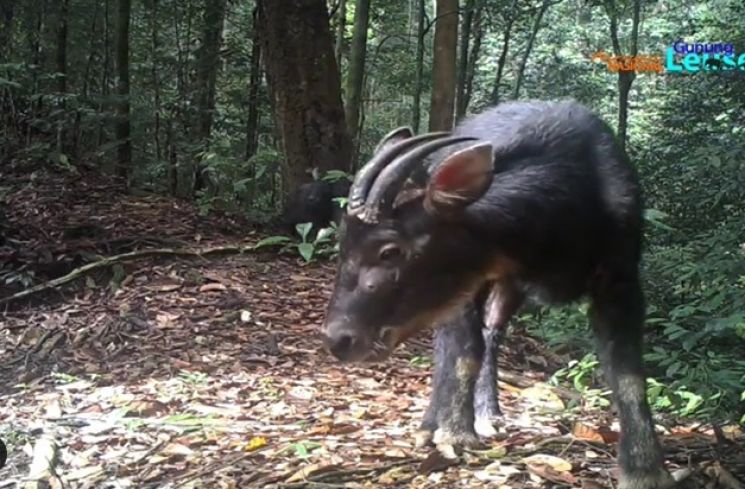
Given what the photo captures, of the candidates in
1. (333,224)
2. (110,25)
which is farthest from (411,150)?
(110,25)

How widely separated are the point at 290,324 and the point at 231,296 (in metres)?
0.58

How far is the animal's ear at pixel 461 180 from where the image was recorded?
10.1 feet

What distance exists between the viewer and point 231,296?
6.19m

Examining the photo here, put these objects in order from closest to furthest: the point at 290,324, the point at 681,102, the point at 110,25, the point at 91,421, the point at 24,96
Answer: the point at 91,421, the point at 290,324, the point at 24,96, the point at 681,102, the point at 110,25

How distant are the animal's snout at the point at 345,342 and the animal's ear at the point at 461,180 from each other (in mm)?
527

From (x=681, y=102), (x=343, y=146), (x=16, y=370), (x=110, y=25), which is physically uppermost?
(x=110, y=25)

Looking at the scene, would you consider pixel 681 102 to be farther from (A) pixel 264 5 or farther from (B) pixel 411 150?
(B) pixel 411 150

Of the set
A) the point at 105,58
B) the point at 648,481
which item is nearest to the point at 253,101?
the point at 105,58

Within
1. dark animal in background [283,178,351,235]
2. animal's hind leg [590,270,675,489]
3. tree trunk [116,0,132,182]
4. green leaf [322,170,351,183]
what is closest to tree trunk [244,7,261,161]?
tree trunk [116,0,132,182]

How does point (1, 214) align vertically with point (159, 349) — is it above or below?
above

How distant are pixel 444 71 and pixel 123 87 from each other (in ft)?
14.4

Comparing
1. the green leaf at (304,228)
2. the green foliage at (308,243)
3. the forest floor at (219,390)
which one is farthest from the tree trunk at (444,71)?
the forest floor at (219,390)

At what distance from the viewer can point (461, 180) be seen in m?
3.13

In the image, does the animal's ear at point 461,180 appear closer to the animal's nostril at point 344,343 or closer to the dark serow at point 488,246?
the dark serow at point 488,246
